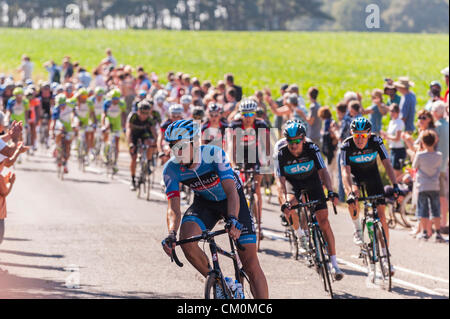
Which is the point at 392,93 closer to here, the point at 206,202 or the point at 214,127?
the point at 206,202

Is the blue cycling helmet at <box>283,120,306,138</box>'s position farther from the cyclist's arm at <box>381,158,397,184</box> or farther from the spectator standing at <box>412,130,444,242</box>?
the spectator standing at <box>412,130,444,242</box>

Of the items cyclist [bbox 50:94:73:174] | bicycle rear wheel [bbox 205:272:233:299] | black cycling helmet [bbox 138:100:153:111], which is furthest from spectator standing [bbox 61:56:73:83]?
bicycle rear wheel [bbox 205:272:233:299]

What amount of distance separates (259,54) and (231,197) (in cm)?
6918

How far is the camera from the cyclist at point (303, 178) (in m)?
10.2

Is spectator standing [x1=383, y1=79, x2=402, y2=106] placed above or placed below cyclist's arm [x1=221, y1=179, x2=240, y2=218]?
above

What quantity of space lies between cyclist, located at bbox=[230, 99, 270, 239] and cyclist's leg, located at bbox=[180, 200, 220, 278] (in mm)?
4252

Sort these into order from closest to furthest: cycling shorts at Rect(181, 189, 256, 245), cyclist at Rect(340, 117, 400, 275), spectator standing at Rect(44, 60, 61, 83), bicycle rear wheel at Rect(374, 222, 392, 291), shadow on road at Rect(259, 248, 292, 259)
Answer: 1. cycling shorts at Rect(181, 189, 256, 245)
2. cyclist at Rect(340, 117, 400, 275)
3. bicycle rear wheel at Rect(374, 222, 392, 291)
4. shadow on road at Rect(259, 248, 292, 259)
5. spectator standing at Rect(44, 60, 61, 83)

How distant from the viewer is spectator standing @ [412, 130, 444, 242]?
15.3 meters

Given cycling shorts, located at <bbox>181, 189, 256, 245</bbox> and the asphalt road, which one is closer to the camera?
cycling shorts, located at <bbox>181, 189, 256, 245</bbox>

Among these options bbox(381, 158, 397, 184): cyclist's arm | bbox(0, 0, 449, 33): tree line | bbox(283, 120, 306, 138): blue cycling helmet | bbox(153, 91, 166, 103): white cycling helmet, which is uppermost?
bbox(0, 0, 449, 33): tree line

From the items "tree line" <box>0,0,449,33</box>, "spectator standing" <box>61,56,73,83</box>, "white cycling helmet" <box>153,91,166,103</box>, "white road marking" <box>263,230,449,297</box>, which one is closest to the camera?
"white road marking" <box>263,230,449,297</box>

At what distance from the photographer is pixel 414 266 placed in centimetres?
Result: 1532

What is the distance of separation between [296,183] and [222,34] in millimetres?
67679

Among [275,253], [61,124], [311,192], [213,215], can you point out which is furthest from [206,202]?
[61,124]
